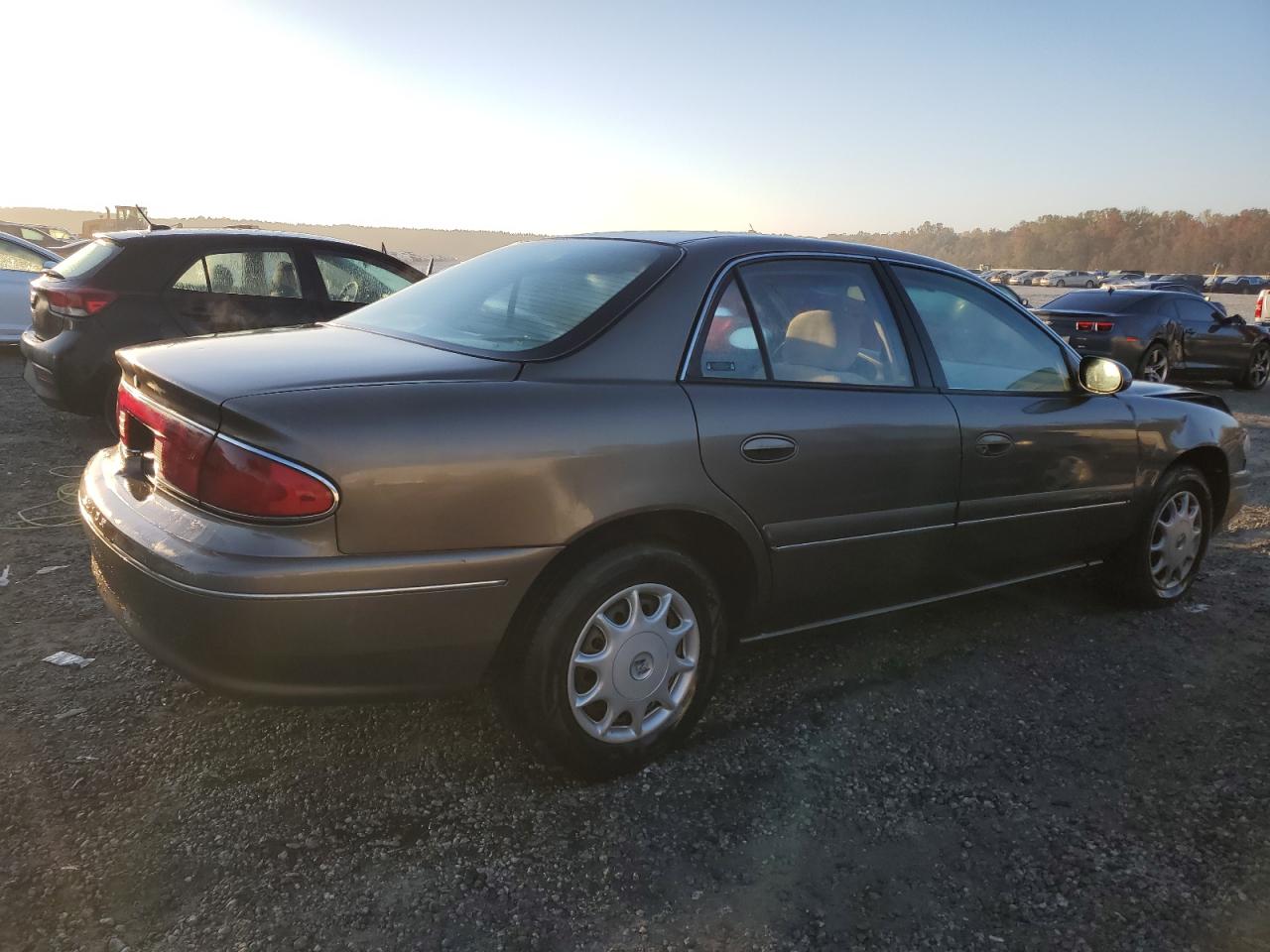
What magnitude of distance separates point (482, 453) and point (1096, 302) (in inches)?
482

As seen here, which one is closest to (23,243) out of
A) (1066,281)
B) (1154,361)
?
(1154,361)

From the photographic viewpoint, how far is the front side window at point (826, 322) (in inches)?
115

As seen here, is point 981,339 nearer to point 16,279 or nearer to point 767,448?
point 767,448

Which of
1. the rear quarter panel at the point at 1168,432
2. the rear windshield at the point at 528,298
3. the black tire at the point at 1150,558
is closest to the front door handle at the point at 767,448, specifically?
the rear windshield at the point at 528,298

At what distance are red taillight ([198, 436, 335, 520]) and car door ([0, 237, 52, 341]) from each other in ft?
32.4

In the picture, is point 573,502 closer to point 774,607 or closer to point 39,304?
point 774,607

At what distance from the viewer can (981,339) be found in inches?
140

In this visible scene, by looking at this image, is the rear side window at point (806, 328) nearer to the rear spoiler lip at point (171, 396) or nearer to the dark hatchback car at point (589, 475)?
the dark hatchback car at point (589, 475)

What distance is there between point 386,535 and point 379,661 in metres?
0.32

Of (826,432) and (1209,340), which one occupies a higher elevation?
(1209,340)

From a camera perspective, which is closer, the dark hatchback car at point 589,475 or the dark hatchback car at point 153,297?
the dark hatchback car at point 589,475

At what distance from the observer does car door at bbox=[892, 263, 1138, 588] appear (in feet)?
11.0

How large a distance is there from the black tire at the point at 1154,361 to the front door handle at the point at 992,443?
9918mm

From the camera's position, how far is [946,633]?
386 cm
